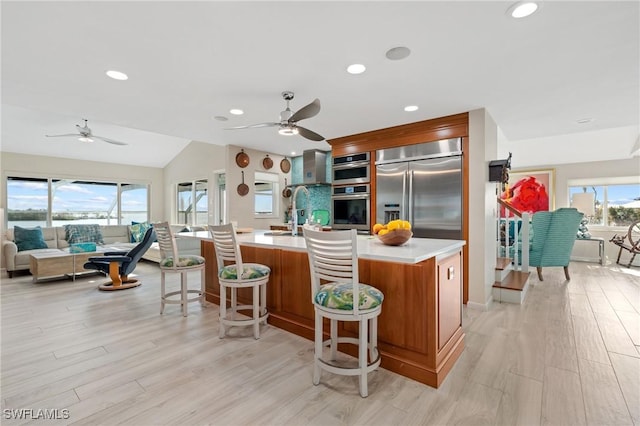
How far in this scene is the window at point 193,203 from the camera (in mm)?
7227

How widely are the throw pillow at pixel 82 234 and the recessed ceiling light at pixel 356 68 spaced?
6567 millimetres

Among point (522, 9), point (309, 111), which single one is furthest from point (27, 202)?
point (522, 9)

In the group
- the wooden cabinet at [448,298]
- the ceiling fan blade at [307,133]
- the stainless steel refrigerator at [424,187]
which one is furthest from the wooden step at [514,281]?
the ceiling fan blade at [307,133]

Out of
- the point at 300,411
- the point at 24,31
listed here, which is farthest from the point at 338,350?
the point at 24,31

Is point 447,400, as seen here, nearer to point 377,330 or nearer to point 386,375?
point 386,375

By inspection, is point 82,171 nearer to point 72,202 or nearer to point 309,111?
point 72,202

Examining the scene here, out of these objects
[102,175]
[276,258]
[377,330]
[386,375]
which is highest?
[102,175]

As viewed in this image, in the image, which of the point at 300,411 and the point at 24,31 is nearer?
the point at 300,411

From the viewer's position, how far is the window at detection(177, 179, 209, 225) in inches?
285

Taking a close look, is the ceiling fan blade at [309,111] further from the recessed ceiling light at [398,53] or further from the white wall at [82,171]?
the white wall at [82,171]

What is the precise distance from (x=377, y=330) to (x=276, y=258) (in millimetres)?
1156

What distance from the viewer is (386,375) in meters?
2.01

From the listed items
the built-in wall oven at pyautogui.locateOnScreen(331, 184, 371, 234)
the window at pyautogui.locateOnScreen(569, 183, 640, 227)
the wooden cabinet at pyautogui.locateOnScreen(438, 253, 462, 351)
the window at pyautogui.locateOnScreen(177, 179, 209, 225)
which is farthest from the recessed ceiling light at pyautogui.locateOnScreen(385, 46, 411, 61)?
the window at pyautogui.locateOnScreen(569, 183, 640, 227)

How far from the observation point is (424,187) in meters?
3.96
